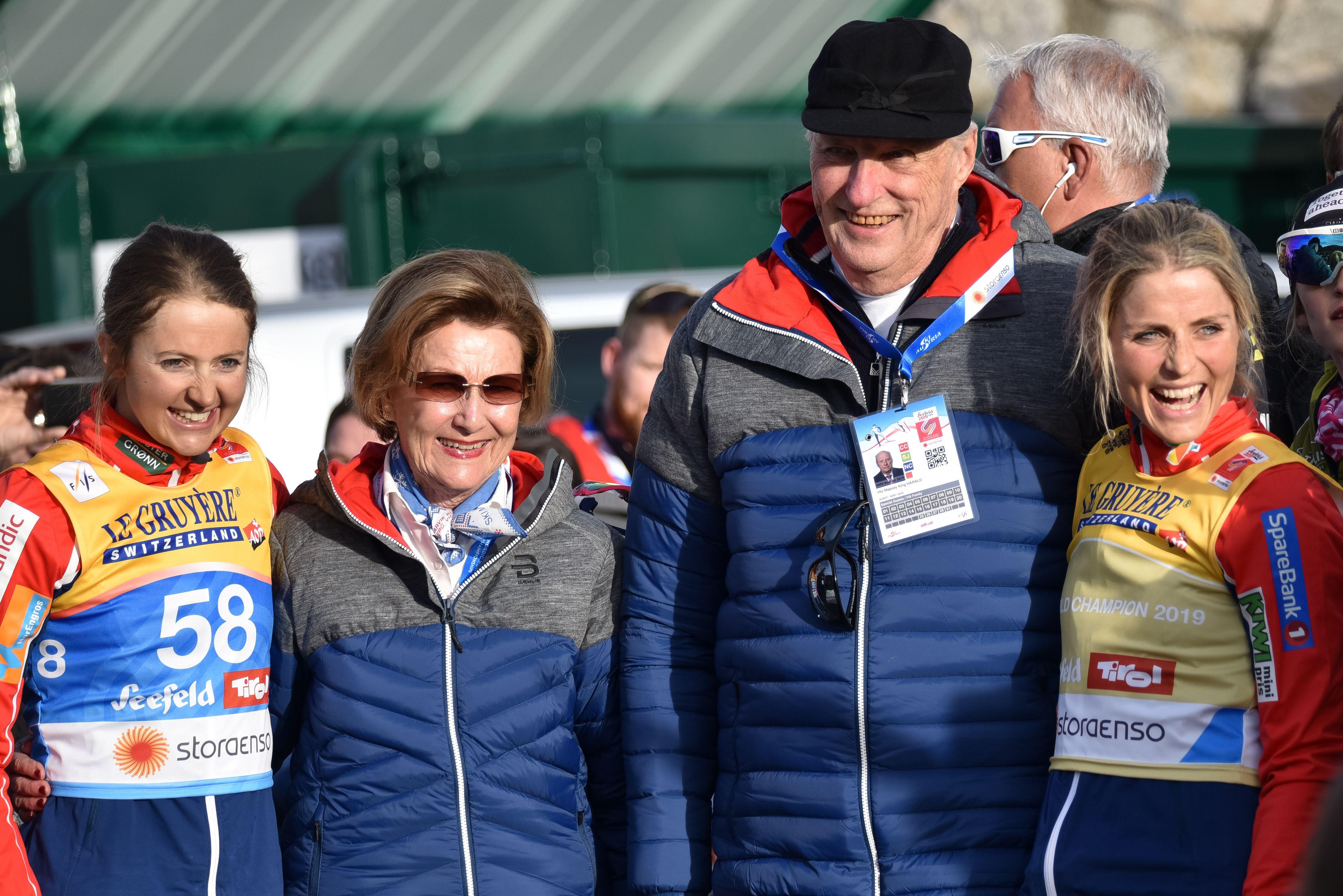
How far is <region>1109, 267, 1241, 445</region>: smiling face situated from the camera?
210 centimetres

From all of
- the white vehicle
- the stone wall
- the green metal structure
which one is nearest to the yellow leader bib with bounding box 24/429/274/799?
the white vehicle

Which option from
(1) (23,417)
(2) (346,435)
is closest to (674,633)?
(1) (23,417)

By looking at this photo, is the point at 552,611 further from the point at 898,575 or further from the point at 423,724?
the point at 898,575

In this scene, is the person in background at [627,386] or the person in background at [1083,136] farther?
the person in background at [627,386]

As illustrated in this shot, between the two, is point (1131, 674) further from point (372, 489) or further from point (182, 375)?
point (182, 375)

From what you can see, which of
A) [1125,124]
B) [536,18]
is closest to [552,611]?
[1125,124]

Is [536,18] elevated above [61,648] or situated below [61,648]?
above

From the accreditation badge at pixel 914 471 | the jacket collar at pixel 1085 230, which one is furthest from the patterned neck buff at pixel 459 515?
the jacket collar at pixel 1085 230

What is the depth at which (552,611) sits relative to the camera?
8.13 feet

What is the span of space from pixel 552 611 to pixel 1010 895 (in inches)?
34.1

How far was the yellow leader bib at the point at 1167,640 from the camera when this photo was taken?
1.96m

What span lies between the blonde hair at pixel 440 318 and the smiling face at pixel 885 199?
573 mm

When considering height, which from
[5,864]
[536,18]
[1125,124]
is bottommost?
[5,864]

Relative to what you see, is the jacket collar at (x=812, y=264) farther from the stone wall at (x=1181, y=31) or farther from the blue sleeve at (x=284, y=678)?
the stone wall at (x=1181, y=31)
